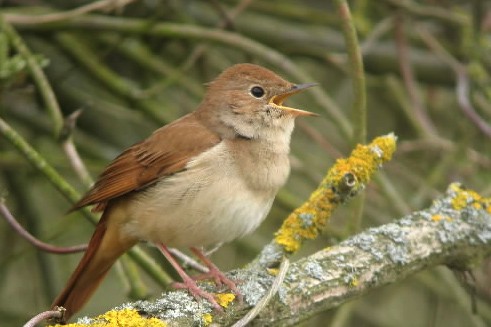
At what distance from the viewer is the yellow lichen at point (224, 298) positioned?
2787mm

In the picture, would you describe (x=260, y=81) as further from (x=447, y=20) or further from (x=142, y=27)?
(x=447, y=20)

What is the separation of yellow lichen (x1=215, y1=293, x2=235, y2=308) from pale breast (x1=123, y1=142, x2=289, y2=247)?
0.48 meters

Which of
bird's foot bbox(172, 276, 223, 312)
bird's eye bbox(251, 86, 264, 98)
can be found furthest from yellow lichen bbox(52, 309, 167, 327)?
bird's eye bbox(251, 86, 264, 98)

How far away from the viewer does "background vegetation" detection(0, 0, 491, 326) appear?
428cm

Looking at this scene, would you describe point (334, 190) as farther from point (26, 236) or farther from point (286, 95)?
point (26, 236)

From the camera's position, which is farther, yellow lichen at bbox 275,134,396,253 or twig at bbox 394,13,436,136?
twig at bbox 394,13,436,136

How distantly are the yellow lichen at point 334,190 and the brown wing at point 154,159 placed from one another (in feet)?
1.63

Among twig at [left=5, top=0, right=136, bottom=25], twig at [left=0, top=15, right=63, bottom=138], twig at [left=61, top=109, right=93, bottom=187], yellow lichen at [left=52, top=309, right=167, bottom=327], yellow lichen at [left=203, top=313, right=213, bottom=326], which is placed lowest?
yellow lichen at [left=52, top=309, right=167, bottom=327]

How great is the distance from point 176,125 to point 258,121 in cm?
31

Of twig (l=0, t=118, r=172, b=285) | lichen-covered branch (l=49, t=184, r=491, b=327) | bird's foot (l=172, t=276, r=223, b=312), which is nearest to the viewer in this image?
lichen-covered branch (l=49, t=184, r=491, b=327)

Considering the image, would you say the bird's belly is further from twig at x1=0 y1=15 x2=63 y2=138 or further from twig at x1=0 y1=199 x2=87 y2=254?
→ twig at x1=0 y1=15 x2=63 y2=138

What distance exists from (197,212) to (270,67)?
159 centimetres

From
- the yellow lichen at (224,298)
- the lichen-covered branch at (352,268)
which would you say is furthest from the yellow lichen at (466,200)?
the yellow lichen at (224,298)

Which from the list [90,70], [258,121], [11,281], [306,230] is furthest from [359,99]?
[11,281]
